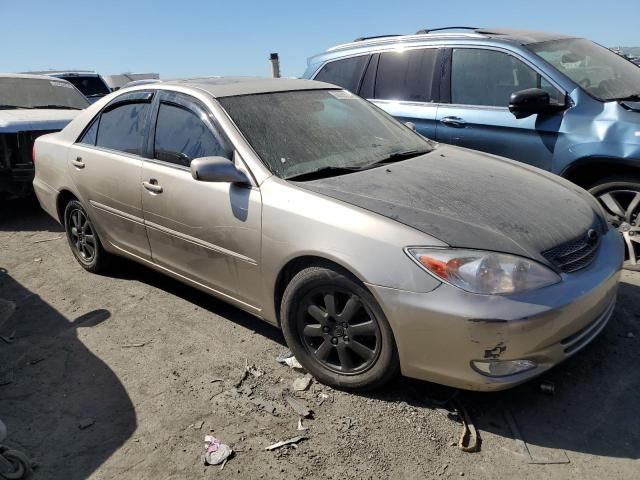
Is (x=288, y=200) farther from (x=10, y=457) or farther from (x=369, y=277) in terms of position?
(x=10, y=457)

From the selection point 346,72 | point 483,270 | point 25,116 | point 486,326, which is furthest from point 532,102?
point 25,116

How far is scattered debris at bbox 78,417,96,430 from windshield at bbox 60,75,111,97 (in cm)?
1070

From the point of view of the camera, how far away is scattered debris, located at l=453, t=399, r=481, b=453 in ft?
8.16

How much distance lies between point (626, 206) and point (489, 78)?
5.12 ft

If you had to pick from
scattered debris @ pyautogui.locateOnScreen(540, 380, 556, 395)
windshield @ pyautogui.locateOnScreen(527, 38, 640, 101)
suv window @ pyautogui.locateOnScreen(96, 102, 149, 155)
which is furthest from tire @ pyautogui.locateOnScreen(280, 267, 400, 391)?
windshield @ pyautogui.locateOnScreen(527, 38, 640, 101)

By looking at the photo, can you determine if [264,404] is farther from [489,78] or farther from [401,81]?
[401,81]

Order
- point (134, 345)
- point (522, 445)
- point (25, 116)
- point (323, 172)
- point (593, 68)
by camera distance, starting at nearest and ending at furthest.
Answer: point (522, 445) < point (323, 172) < point (134, 345) < point (593, 68) < point (25, 116)

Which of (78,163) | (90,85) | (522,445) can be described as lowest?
(90,85)

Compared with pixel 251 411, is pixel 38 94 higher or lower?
higher

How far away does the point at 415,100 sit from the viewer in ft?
17.2

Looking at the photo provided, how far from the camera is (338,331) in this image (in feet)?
9.37

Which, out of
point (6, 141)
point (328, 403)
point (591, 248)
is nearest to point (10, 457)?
point (328, 403)

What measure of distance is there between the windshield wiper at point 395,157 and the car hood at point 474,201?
72 millimetres

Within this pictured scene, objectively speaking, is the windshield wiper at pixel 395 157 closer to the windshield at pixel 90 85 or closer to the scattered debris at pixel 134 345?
the scattered debris at pixel 134 345
